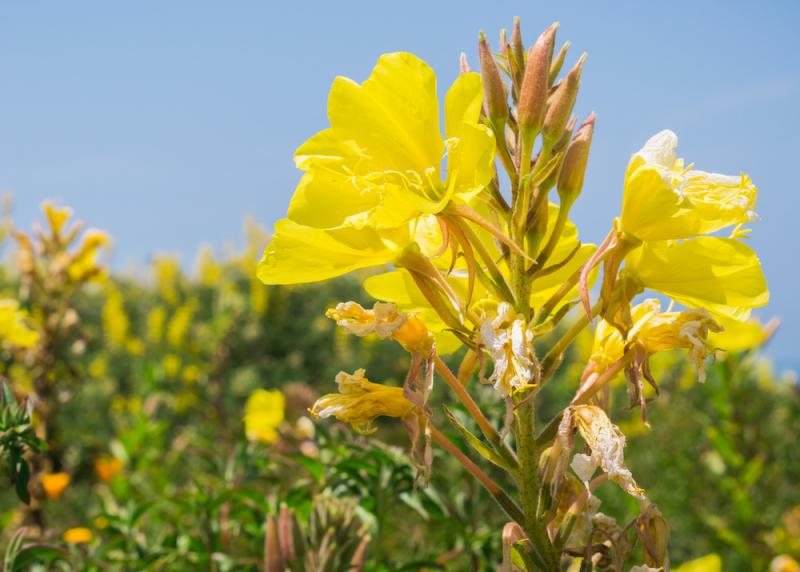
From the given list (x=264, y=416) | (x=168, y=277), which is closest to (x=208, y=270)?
(x=168, y=277)

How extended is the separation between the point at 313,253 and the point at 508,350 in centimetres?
35

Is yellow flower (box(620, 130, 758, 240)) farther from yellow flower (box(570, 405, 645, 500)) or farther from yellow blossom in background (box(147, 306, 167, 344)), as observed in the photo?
yellow blossom in background (box(147, 306, 167, 344))

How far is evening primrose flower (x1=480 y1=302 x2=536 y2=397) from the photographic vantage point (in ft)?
3.27

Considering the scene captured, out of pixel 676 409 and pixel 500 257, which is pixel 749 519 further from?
pixel 500 257

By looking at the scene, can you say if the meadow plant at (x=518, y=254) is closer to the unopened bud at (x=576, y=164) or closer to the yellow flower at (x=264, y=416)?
the unopened bud at (x=576, y=164)

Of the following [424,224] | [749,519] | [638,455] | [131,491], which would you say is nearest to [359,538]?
[424,224]

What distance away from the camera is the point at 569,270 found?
1291 mm

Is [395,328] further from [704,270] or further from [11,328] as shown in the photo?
[11,328]

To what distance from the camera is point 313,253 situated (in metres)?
1.19

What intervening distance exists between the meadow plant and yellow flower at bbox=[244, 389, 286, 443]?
8.88 ft

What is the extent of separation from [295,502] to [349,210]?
0.82m

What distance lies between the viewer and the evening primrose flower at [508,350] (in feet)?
3.27

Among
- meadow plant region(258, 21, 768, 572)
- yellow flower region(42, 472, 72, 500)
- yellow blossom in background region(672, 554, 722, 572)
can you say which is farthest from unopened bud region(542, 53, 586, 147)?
yellow flower region(42, 472, 72, 500)

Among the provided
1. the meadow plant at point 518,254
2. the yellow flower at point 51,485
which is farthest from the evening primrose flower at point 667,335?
the yellow flower at point 51,485
